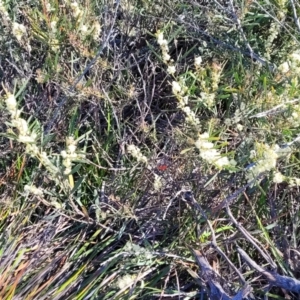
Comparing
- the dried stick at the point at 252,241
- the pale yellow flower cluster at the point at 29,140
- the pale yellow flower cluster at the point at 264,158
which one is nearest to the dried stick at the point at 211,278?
the dried stick at the point at 252,241

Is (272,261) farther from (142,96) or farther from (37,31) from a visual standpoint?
(37,31)

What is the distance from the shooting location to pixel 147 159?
4.67 feet

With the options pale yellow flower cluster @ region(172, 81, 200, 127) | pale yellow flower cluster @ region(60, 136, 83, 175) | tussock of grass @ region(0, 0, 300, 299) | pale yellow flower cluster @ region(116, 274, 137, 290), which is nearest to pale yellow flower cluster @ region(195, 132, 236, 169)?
tussock of grass @ region(0, 0, 300, 299)

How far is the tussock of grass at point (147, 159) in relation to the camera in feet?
4.44

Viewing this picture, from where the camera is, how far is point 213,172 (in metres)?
1.41

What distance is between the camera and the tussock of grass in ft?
4.44

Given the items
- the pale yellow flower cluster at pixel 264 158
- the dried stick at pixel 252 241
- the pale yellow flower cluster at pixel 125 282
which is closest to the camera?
the pale yellow flower cluster at pixel 264 158

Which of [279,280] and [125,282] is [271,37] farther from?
[125,282]

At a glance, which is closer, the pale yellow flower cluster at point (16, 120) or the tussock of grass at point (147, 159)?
the pale yellow flower cluster at point (16, 120)

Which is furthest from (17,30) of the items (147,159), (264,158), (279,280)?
(279,280)

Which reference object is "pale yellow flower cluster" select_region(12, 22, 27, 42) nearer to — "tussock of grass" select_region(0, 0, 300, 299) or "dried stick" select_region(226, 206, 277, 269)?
Answer: "tussock of grass" select_region(0, 0, 300, 299)

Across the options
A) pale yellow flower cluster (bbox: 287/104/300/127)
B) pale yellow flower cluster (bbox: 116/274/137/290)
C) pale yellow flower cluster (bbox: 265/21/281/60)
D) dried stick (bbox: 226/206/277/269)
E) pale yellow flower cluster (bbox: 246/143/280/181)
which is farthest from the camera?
pale yellow flower cluster (bbox: 265/21/281/60)

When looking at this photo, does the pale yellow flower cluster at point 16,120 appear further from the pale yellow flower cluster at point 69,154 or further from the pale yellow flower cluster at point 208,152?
the pale yellow flower cluster at point 208,152

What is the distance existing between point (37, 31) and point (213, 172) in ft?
2.34
